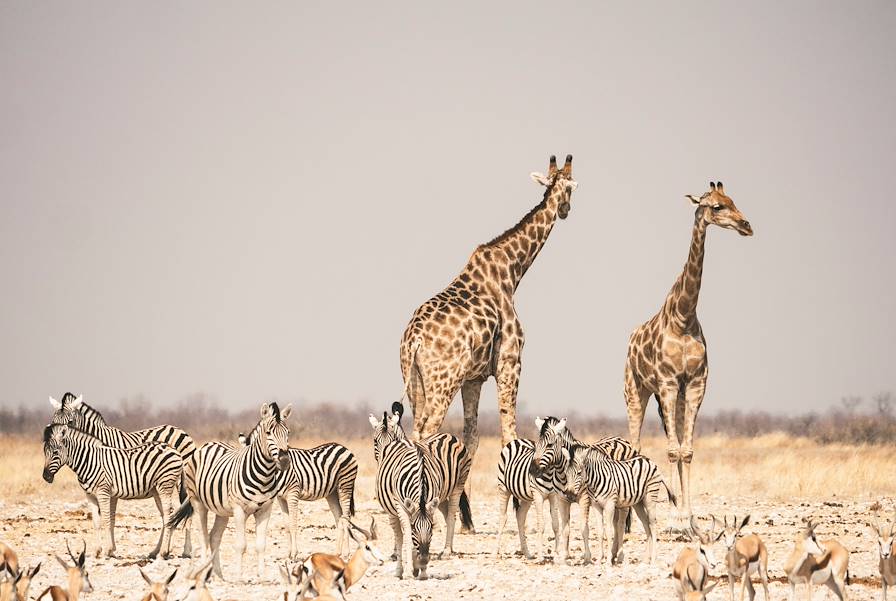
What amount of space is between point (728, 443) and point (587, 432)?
1827 cm

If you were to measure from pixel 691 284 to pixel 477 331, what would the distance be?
3199mm

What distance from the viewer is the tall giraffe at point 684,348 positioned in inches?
802

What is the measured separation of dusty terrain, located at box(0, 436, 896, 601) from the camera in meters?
14.6

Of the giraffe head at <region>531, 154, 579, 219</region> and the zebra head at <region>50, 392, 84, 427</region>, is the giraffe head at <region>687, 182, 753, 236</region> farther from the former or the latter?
the zebra head at <region>50, 392, 84, 427</region>

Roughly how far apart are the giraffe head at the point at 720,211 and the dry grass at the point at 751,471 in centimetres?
621

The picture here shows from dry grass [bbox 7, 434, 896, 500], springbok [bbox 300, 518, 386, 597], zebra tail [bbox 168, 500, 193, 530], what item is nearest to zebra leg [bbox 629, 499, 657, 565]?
springbok [bbox 300, 518, 386, 597]

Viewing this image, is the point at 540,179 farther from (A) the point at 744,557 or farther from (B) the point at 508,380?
(A) the point at 744,557

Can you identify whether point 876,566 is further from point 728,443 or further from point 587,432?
point 587,432

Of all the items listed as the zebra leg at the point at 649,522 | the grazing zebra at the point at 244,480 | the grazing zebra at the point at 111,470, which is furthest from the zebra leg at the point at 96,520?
the zebra leg at the point at 649,522

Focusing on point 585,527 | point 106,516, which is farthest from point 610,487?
point 106,516

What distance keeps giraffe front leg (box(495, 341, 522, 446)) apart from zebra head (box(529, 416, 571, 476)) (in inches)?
156

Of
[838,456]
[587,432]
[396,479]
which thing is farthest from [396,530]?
[587,432]

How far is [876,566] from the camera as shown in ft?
52.6

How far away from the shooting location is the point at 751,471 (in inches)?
1168
